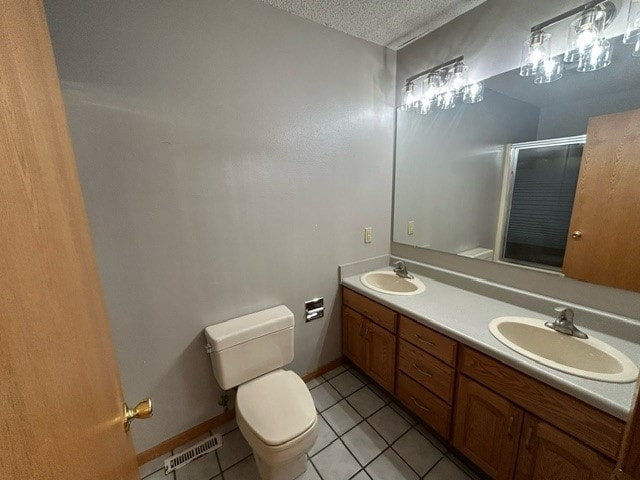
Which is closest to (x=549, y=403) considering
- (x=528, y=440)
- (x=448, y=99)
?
(x=528, y=440)

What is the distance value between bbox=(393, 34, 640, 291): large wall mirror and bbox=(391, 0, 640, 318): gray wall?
2.2 inches

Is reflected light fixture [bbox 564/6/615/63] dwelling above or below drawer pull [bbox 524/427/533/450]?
above

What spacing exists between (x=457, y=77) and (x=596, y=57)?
2.00ft

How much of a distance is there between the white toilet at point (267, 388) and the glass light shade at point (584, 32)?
1.93 m

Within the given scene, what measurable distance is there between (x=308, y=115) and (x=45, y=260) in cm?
149

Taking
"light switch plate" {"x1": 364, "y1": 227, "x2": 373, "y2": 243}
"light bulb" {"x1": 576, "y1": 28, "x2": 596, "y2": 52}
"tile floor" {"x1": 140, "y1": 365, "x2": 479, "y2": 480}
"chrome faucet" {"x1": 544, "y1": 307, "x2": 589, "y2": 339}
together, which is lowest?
"tile floor" {"x1": 140, "y1": 365, "x2": 479, "y2": 480}

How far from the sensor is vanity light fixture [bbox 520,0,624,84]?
1.07 meters

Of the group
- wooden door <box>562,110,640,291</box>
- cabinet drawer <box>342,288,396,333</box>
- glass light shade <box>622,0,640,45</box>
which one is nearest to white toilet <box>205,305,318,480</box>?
cabinet drawer <box>342,288,396,333</box>

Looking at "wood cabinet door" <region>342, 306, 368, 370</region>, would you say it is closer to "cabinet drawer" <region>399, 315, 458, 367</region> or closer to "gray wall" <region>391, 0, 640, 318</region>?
"cabinet drawer" <region>399, 315, 458, 367</region>

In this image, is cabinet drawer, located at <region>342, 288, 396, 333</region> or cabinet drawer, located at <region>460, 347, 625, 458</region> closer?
cabinet drawer, located at <region>460, 347, 625, 458</region>

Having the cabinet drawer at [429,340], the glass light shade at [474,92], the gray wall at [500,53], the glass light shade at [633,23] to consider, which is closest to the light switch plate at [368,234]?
the gray wall at [500,53]

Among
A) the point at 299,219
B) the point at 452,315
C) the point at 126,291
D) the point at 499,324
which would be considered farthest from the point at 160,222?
the point at 499,324

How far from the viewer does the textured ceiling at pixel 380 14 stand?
138cm

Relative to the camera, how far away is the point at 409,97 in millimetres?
1799
